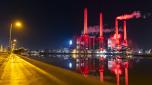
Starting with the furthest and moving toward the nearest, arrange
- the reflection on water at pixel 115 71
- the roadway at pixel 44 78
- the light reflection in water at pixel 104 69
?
the light reflection in water at pixel 104 69 → the reflection on water at pixel 115 71 → the roadway at pixel 44 78

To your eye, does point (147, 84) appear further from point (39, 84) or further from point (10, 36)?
point (10, 36)

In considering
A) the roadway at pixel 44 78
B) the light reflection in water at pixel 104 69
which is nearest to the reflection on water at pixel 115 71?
the light reflection in water at pixel 104 69

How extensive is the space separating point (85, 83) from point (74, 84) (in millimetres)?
888

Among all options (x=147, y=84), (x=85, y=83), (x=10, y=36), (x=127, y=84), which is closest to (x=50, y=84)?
(x=85, y=83)

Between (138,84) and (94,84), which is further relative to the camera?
(138,84)

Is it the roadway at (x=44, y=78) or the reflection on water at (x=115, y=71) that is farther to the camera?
the reflection on water at (x=115, y=71)

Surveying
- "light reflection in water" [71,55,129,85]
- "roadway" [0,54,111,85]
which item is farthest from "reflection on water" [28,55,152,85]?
"roadway" [0,54,111,85]

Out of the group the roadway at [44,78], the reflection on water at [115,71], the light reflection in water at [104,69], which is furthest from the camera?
the light reflection in water at [104,69]

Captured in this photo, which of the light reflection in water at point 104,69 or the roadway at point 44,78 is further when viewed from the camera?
the light reflection in water at point 104,69

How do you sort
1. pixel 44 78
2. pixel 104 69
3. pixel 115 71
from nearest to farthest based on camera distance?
pixel 44 78 → pixel 115 71 → pixel 104 69

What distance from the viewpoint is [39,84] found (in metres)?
20.2

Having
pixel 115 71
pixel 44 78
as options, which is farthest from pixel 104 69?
pixel 44 78

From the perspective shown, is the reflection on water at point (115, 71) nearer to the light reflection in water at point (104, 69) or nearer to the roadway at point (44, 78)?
the light reflection in water at point (104, 69)

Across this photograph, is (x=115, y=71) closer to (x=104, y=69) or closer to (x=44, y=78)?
(x=104, y=69)
